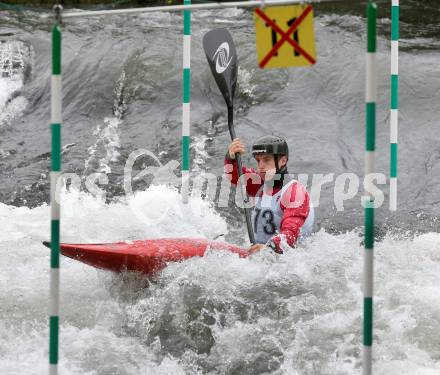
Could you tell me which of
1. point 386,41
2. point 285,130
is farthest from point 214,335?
point 386,41

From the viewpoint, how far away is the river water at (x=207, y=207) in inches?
184

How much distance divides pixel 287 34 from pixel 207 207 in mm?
3438

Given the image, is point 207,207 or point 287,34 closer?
point 287,34

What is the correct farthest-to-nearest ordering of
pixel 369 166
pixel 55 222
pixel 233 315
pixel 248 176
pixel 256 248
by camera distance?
pixel 248 176 < pixel 256 248 < pixel 233 315 < pixel 55 222 < pixel 369 166

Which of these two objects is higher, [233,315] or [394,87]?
[394,87]

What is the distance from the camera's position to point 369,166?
11.1ft

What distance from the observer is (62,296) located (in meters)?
5.27

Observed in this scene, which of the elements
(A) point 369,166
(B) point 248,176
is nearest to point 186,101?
(B) point 248,176

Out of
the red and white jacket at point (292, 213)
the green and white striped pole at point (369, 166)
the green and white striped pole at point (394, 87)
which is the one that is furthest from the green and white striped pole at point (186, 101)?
the green and white striped pole at point (369, 166)

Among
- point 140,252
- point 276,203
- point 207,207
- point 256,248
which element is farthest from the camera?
point 207,207

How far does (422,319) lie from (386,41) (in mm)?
4539

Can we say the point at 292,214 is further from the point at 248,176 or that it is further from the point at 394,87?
the point at 394,87

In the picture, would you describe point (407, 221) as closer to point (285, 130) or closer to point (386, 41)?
point (285, 130)

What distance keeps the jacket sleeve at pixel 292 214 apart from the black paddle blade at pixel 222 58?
1.08m
